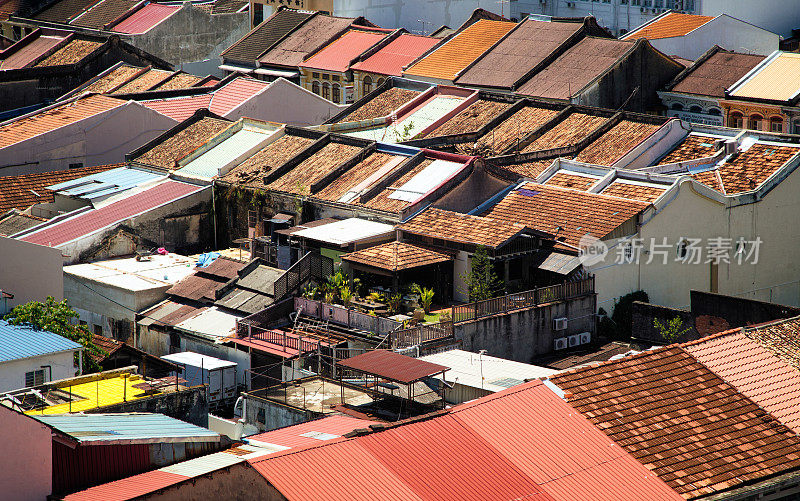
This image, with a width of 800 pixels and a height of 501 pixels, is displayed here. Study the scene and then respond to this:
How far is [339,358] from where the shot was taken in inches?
1535

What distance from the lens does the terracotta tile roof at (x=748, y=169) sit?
162 ft

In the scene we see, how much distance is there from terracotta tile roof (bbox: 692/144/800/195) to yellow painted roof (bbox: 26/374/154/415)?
1026 inches

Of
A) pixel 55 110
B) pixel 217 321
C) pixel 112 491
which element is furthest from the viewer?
pixel 55 110

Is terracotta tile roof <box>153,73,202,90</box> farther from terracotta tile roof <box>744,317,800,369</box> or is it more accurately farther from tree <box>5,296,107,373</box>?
terracotta tile roof <box>744,317,800,369</box>

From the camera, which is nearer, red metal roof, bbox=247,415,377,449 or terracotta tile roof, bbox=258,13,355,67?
red metal roof, bbox=247,415,377,449

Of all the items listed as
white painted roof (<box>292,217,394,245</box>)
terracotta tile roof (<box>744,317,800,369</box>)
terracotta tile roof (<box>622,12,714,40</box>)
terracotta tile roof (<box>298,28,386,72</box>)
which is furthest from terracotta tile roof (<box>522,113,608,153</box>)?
terracotta tile roof (<box>744,317,800,369</box>)

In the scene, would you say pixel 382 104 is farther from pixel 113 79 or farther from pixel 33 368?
pixel 33 368

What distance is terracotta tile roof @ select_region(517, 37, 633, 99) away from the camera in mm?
61938

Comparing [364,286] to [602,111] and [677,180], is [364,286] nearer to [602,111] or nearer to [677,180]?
[677,180]

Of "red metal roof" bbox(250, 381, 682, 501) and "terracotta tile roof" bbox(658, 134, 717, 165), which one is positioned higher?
"terracotta tile roof" bbox(658, 134, 717, 165)

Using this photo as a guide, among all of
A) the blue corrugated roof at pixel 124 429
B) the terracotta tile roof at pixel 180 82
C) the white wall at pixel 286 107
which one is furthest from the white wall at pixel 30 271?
the terracotta tile roof at pixel 180 82

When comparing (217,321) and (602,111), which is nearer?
(217,321)

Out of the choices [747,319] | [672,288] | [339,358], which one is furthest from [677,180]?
[339,358]

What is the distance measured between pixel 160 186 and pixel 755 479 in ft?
104
